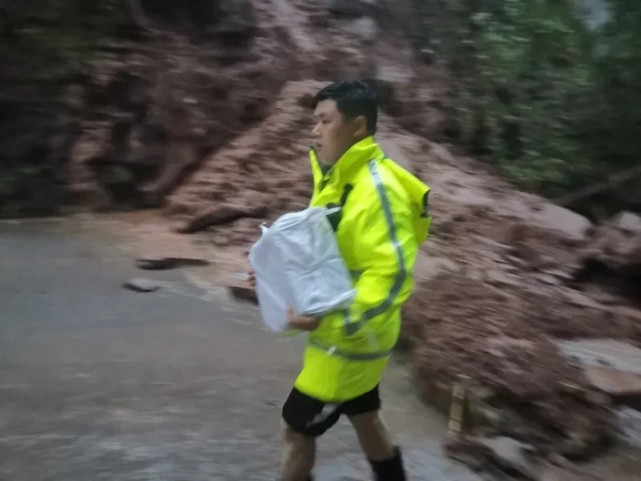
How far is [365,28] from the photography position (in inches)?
435

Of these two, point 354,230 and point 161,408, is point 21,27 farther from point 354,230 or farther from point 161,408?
point 354,230

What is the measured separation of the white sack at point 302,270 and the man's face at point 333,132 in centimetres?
22

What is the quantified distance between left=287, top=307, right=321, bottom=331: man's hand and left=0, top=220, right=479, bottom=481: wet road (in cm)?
125

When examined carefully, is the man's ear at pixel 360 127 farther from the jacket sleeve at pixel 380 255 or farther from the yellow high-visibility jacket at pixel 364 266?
the jacket sleeve at pixel 380 255

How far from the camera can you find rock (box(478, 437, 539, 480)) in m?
3.97

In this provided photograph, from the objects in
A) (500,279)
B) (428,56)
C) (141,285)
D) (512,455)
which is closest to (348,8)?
(428,56)

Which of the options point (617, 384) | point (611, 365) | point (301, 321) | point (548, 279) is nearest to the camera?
point (301, 321)

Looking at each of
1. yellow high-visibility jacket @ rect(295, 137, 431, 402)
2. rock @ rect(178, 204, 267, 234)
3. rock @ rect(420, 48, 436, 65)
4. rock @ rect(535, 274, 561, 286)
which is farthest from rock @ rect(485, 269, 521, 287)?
rock @ rect(420, 48, 436, 65)

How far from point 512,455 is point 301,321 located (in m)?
1.75

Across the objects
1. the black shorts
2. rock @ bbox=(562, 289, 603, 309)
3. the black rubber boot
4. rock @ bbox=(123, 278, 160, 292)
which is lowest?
rock @ bbox=(123, 278, 160, 292)

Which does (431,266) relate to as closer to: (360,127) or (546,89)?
(360,127)

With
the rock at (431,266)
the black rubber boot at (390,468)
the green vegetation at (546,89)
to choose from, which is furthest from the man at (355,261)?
the green vegetation at (546,89)

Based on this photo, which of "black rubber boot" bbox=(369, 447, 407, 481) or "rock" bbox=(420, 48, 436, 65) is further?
"rock" bbox=(420, 48, 436, 65)

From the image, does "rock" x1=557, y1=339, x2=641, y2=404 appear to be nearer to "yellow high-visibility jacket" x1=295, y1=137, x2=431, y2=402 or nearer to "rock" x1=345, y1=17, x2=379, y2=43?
"yellow high-visibility jacket" x1=295, y1=137, x2=431, y2=402
